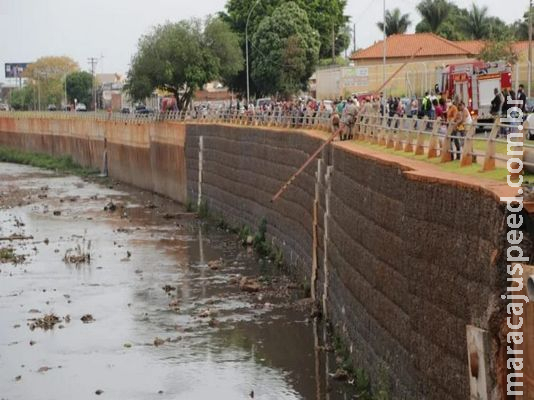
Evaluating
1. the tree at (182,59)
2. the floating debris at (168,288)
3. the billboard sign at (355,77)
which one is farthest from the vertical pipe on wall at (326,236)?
the tree at (182,59)

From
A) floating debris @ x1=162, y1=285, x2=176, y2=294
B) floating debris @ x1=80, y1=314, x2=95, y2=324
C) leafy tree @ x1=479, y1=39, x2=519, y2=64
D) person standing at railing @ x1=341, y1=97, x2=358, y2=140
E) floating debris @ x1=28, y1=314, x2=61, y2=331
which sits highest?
leafy tree @ x1=479, y1=39, x2=519, y2=64

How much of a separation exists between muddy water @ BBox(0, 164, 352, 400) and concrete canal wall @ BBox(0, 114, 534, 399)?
1.27m

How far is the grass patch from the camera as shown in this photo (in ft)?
274

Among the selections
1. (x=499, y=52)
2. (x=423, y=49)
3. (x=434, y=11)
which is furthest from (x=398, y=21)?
(x=499, y=52)

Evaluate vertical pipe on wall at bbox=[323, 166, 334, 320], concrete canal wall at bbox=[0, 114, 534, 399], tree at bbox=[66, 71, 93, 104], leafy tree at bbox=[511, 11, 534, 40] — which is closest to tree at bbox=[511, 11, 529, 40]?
leafy tree at bbox=[511, 11, 534, 40]

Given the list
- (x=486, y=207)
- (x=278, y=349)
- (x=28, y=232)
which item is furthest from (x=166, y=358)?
(x=28, y=232)

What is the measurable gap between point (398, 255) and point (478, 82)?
854 inches

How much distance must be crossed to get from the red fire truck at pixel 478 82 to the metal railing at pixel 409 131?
4.98 metres

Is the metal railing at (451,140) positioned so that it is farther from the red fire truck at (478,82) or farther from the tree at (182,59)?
the tree at (182,59)

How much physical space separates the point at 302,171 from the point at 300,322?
7368 millimetres

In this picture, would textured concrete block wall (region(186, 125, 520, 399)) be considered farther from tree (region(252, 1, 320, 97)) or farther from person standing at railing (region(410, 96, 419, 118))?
tree (region(252, 1, 320, 97))

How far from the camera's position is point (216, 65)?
78.1 meters

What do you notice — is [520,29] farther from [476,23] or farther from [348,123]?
[348,123]

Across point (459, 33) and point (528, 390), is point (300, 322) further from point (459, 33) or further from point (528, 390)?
point (459, 33)
